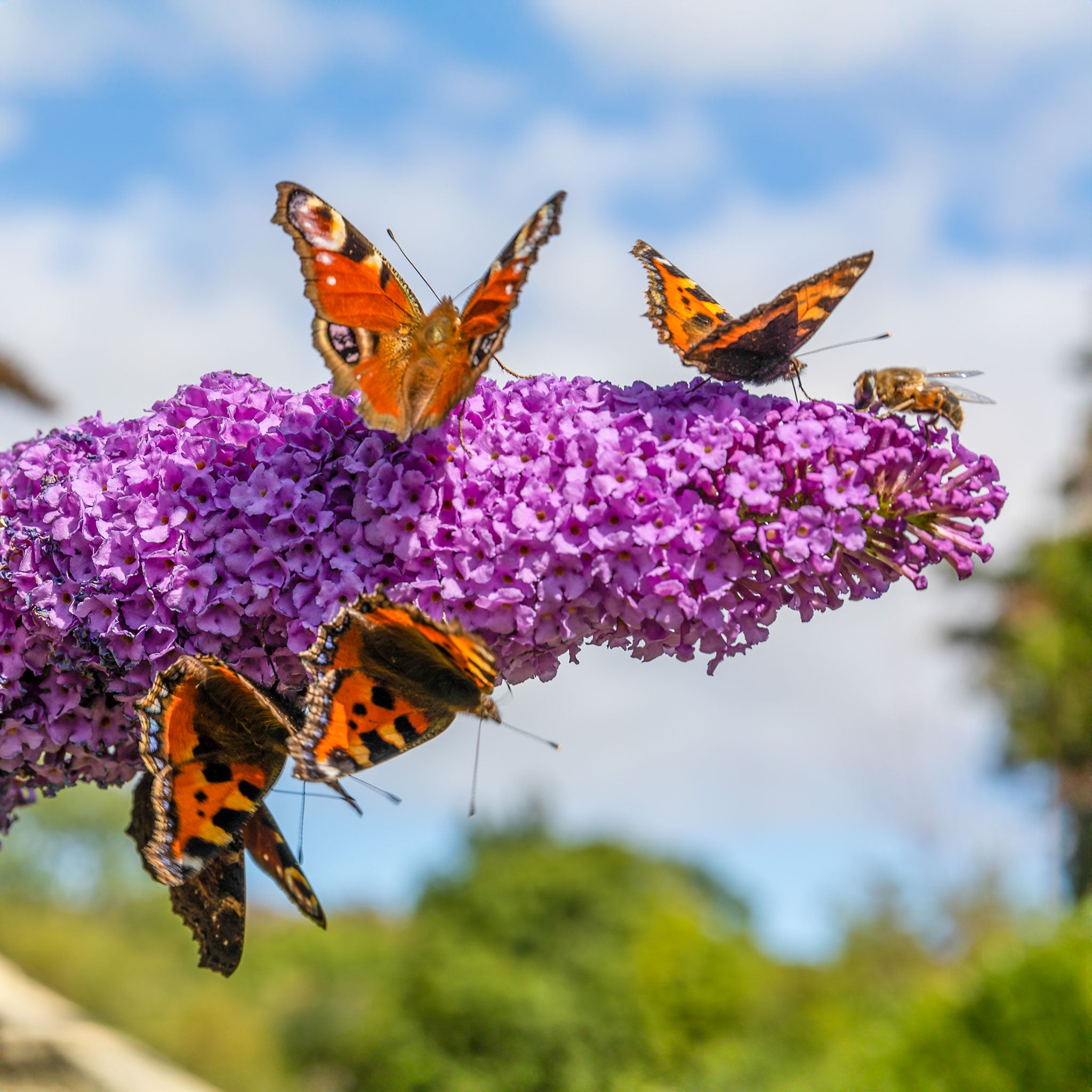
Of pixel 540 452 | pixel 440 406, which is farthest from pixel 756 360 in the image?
pixel 440 406

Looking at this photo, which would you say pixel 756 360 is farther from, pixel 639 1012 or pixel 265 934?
pixel 265 934

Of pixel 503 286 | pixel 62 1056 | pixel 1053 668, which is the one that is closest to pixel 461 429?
pixel 503 286

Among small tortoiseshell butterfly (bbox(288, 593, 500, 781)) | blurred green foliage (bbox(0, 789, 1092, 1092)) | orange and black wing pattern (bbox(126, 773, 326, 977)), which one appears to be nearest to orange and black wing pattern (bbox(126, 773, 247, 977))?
orange and black wing pattern (bbox(126, 773, 326, 977))

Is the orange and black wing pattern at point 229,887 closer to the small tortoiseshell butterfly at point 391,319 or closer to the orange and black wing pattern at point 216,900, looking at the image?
the orange and black wing pattern at point 216,900

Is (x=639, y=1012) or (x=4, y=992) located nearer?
(x=4, y=992)

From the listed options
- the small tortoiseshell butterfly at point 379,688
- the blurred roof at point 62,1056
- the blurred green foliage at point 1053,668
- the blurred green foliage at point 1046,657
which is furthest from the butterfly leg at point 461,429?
the blurred green foliage at point 1046,657

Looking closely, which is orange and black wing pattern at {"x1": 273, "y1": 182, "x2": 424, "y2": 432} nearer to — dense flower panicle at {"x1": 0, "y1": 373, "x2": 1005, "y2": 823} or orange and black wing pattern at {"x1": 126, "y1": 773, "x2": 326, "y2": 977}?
dense flower panicle at {"x1": 0, "y1": 373, "x2": 1005, "y2": 823}
